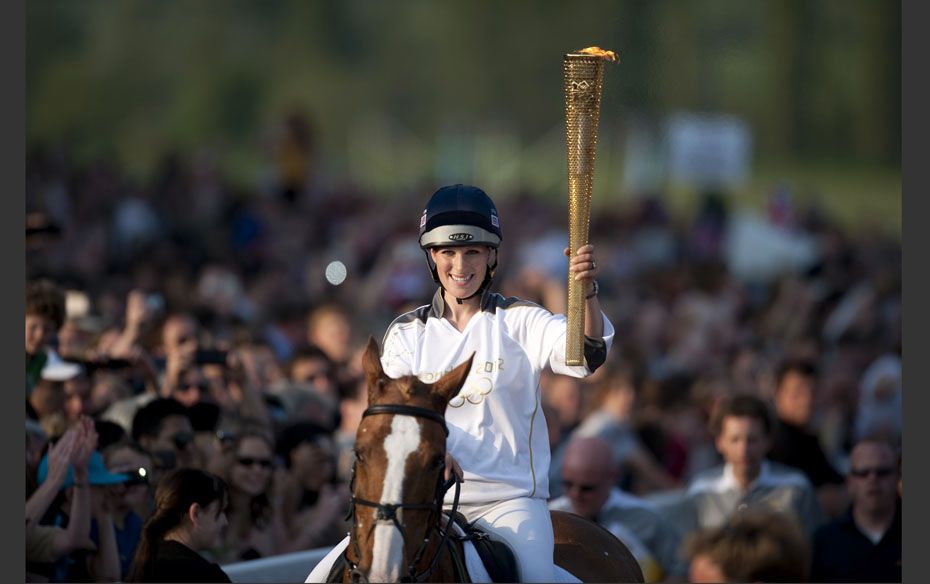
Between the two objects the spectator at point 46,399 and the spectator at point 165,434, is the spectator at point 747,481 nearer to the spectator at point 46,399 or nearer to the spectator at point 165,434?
the spectator at point 165,434

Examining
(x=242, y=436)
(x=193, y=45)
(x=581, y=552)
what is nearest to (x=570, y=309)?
(x=581, y=552)

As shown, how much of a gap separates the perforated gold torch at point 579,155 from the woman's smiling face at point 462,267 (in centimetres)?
48

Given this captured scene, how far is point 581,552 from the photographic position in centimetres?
765

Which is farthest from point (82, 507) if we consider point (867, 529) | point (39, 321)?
point (867, 529)

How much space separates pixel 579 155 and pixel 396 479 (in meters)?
1.72

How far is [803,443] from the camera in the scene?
12836 mm

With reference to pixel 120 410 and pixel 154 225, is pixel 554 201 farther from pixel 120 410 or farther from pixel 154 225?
pixel 120 410

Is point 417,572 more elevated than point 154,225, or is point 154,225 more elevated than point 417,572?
point 154,225

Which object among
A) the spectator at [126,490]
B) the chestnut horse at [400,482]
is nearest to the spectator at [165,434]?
the spectator at [126,490]

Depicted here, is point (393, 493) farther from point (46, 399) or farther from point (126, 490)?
point (46, 399)

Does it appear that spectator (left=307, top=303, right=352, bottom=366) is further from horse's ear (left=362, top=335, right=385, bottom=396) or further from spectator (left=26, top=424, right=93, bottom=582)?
horse's ear (left=362, top=335, right=385, bottom=396)

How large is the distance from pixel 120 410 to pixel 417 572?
4.38m

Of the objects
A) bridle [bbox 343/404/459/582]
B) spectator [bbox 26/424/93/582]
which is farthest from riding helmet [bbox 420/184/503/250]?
spectator [bbox 26/424/93/582]

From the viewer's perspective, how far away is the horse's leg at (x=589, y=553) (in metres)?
7.54
